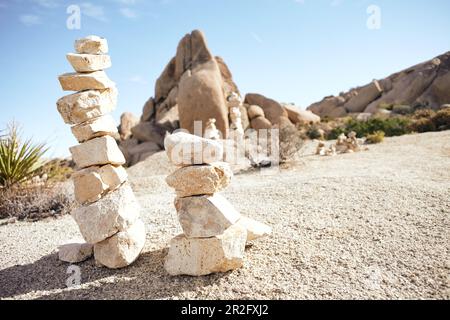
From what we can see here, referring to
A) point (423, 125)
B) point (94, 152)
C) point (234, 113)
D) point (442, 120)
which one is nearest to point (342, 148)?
point (423, 125)

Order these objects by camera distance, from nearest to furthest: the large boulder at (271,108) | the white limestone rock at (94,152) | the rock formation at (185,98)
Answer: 1. the white limestone rock at (94,152)
2. the rock formation at (185,98)
3. the large boulder at (271,108)

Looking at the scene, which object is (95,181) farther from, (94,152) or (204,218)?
(204,218)

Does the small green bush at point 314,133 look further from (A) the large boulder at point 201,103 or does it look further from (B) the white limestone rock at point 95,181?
(B) the white limestone rock at point 95,181

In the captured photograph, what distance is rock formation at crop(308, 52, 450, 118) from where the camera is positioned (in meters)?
25.6

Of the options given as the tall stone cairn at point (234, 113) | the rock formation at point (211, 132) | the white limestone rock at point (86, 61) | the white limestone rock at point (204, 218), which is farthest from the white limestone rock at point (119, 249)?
the tall stone cairn at point (234, 113)

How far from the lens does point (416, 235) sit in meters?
4.12

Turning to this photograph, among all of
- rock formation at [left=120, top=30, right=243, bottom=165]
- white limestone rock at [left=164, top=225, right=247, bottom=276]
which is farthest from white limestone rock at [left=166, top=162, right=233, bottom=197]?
rock formation at [left=120, top=30, right=243, bottom=165]

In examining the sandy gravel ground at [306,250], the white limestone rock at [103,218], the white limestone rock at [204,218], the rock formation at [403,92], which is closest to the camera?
the sandy gravel ground at [306,250]

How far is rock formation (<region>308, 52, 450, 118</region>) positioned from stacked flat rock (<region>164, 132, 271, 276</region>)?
25.4 metres

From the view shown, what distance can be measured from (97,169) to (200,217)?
1.41 metres

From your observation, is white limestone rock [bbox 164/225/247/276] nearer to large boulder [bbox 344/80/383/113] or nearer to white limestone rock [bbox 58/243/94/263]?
white limestone rock [bbox 58/243/94/263]

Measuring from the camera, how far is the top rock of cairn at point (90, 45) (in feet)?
12.8

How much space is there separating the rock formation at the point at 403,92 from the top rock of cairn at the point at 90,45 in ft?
83.6

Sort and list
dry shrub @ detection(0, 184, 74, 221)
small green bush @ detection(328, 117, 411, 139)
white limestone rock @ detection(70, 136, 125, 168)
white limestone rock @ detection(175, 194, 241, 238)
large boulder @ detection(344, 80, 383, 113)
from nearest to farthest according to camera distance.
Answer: white limestone rock @ detection(175, 194, 241, 238) → white limestone rock @ detection(70, 136, 125, 168) → dry shrub @ detection(0, 184, 74, 221) → small green bush @ detection(328, 117, 411, 139) → large boulder @ detection(344, 80, 383, 113)
